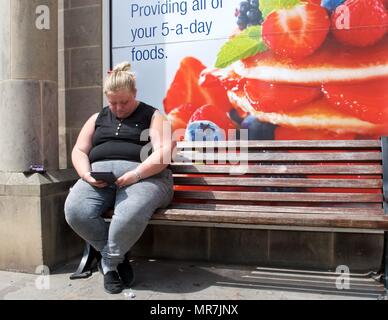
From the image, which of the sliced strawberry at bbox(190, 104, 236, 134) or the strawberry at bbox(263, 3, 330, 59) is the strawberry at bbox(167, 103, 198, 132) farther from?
the strawberry at bbox(263, 3, 330, 59)

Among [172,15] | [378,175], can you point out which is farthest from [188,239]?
[172,15]

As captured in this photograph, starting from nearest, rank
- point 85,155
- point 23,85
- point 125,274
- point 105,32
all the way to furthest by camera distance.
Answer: point 125,274 → point 85,155 → point 23,85 → point 105,32

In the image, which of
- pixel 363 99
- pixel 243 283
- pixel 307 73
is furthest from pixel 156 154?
pixel 363 99

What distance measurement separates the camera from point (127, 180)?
108 inches

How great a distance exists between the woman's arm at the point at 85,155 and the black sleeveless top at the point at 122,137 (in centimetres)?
5

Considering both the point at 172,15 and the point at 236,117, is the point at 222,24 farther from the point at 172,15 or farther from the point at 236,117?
the point at 236,117

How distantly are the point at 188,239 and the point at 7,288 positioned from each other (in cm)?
137

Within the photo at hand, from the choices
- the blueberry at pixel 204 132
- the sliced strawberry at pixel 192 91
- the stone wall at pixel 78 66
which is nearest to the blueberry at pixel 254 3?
the sliced strawberry at pixel 192 91

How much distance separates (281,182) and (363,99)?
91 cm

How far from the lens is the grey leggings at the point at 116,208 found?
2.62m

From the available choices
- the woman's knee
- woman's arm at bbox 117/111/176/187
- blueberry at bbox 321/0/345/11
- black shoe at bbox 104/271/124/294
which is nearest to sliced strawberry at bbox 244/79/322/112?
blueberry at bbox 321/0/345/11

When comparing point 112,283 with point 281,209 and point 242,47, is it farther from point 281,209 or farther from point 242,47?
point 242,47

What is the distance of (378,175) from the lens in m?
2.78

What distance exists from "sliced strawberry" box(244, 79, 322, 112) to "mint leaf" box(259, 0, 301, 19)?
0.53 m
